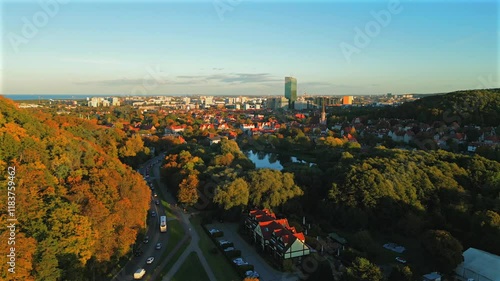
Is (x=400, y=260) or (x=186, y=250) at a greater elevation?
(x=400, y=260)

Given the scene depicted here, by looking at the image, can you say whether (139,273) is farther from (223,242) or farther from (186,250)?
(223,242)

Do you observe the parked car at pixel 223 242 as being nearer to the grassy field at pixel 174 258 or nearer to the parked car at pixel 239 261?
the parked car at pixel 239 261

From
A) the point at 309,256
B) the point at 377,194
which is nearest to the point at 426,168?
the point at 377,194

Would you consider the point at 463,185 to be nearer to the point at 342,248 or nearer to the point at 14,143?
the point at 342,248

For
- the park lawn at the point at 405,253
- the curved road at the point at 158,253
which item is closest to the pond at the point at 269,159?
the curved road at the point at 158,253

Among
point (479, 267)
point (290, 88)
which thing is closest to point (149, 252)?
point (479, 267)

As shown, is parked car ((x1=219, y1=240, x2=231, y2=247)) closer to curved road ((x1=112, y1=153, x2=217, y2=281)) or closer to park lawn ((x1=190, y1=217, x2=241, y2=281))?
park lawn ((x1=190, y1=217, x2=241, y2=281))
